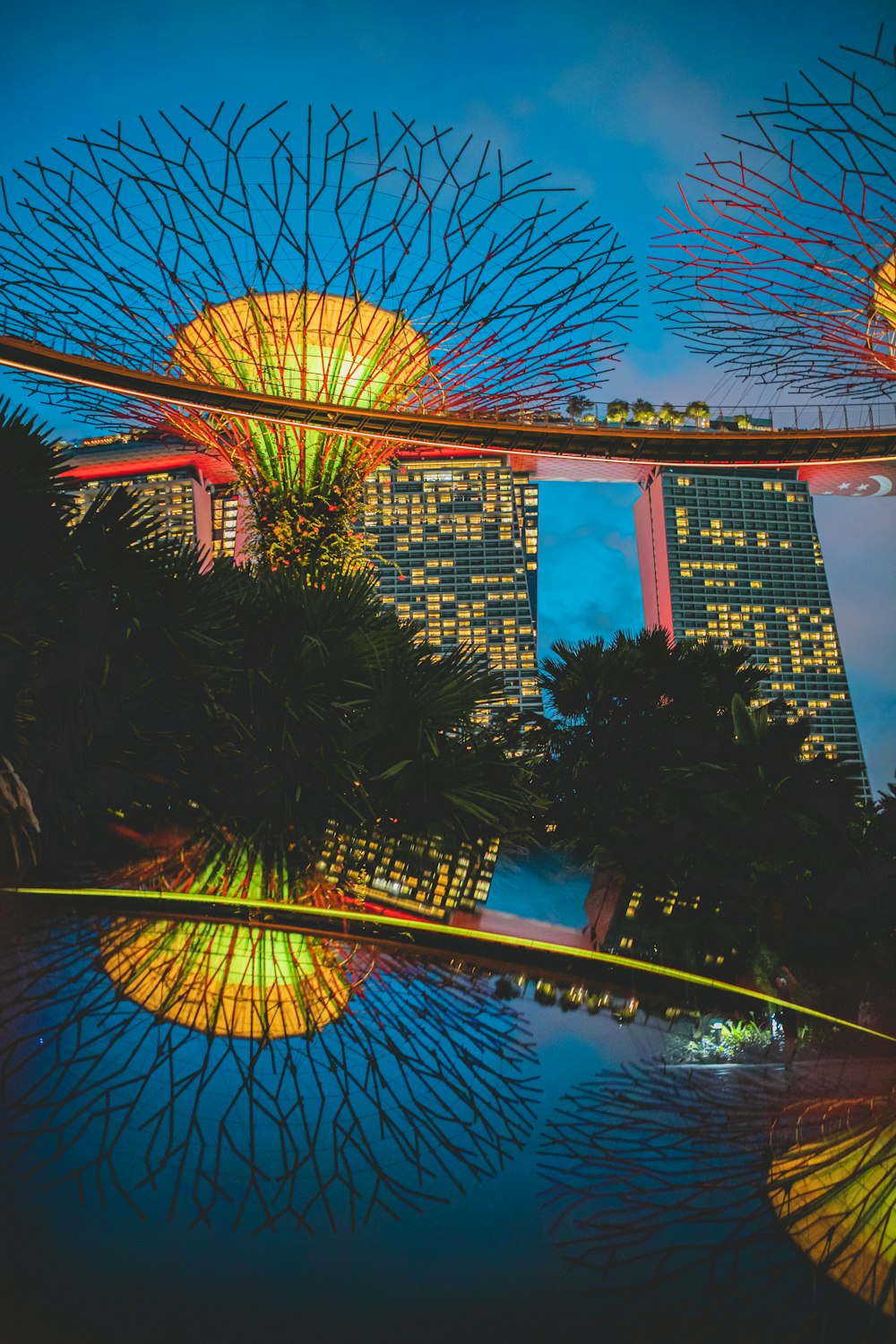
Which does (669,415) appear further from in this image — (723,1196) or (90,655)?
(723,1196)

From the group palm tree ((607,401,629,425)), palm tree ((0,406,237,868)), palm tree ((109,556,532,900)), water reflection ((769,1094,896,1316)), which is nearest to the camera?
water reflection ((769,1094,896,1316))

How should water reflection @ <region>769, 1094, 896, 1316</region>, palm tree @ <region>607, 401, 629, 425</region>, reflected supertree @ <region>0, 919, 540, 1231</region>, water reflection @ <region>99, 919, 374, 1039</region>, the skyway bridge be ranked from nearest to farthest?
water reflection @ <region>769, 1094, 896, 1316</region>
reflected supertree @ <region>0, 919, 540, 1231</region>
water reflection @ <region>99, 919, 374, 1039</region>
the skyway bridge
palm tree @ <region>607, 401, 629, 425</region>

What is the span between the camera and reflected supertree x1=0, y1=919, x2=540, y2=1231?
192 cm

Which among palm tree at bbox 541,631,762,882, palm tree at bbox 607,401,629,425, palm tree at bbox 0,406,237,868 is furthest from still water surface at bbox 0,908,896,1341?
palm tree at bbox 607,401,629,425

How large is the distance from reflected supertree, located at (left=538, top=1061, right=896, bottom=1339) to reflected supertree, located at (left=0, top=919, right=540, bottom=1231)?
0.22 m

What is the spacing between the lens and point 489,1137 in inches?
87.8

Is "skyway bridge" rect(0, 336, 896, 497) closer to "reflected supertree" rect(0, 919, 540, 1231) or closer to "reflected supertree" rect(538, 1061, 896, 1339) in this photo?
"reflected supertree" rect(0, 919, 540, 1231)

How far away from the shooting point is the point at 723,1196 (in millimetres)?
1979

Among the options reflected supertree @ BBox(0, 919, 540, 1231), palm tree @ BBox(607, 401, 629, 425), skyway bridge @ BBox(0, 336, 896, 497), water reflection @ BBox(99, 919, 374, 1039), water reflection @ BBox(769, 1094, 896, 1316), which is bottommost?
water reflection @ BBox(769, 1094, 896, 1316)

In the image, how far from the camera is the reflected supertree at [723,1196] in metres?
1.66

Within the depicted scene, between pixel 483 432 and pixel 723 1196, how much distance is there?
17.0 meters

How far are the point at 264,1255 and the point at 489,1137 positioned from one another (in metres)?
0.68

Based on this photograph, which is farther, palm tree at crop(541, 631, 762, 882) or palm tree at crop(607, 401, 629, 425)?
palm tree at crop(607, 401, 629, 425)

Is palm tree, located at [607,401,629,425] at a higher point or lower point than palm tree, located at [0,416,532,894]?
higher
